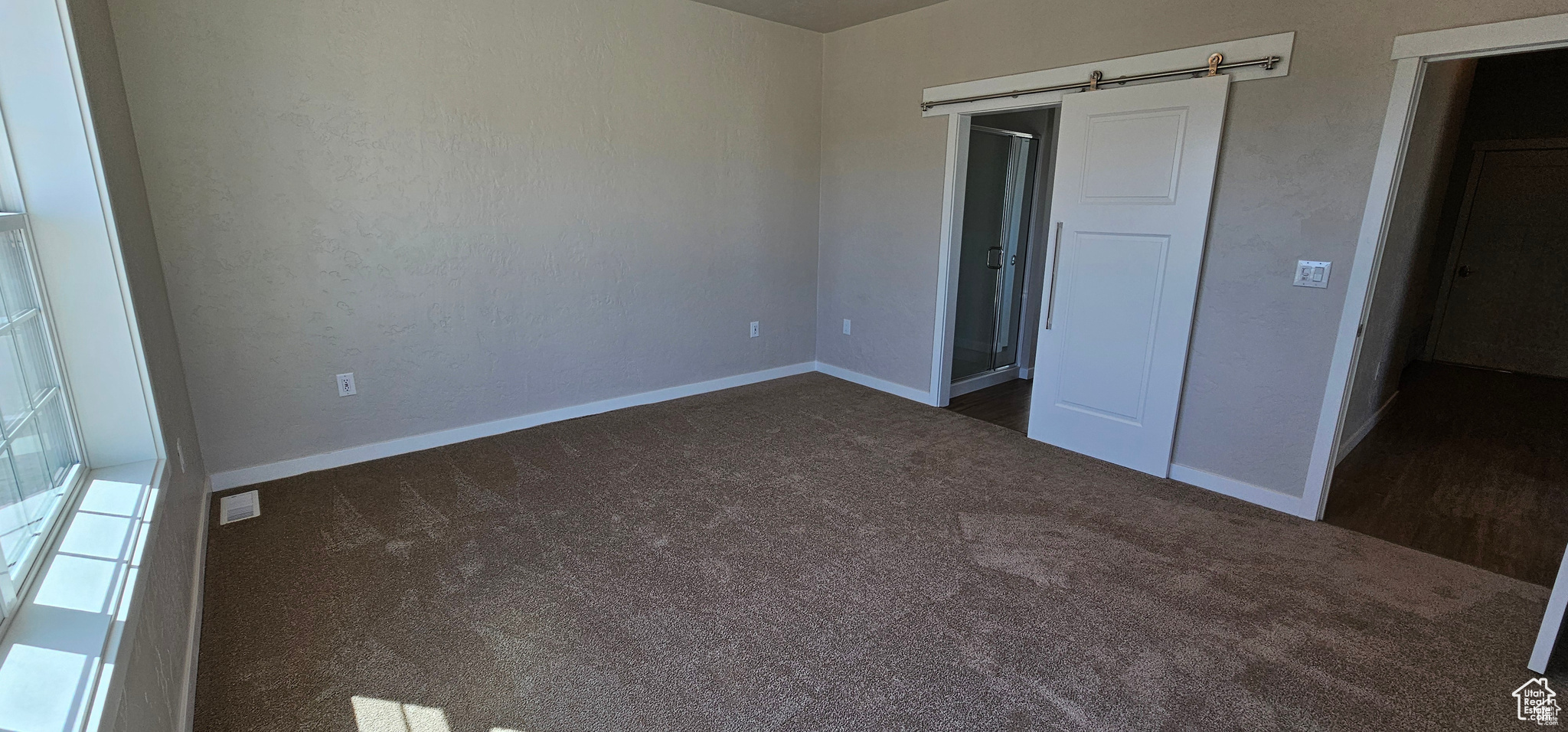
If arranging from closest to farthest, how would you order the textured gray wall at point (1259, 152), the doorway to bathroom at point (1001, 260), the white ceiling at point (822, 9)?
the textured gray wall at point (1259, 152) < the white ceiling at point (822, 9) < the doorway to bathroom at point (1001, 260)

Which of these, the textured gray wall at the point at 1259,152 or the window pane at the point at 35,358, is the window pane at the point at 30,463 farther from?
the textured gray wall at the point at 1259,152

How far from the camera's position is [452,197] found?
339 cm

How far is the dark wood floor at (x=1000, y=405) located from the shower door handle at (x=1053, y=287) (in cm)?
52

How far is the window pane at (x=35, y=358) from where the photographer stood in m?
1.47

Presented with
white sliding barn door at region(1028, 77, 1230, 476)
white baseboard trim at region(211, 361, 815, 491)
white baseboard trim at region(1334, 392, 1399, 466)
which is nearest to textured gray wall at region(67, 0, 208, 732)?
white baseboard trim at region(211, 361, 815, 491)

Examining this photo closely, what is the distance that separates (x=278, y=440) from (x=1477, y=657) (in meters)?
4.69

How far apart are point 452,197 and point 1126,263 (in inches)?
136

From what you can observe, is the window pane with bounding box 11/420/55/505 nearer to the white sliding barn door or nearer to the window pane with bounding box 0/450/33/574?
the window pane with bounding box 0/450/33/574

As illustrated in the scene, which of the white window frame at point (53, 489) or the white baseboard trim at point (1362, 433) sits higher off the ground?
the white window frame at point (53, 489)

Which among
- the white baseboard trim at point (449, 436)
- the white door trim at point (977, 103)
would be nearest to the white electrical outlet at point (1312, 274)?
the white door trim at point (977, 103)

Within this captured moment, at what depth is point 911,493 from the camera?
10.2ft

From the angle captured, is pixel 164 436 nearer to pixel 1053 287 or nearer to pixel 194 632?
pixel 194 632

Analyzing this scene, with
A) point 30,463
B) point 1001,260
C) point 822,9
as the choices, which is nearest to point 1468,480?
point 1001,260

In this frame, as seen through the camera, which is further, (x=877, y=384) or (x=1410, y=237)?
(x=877, y=384)
